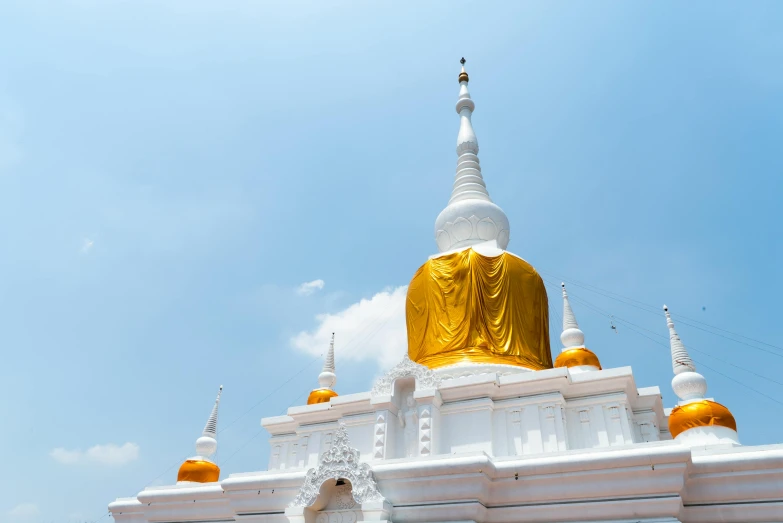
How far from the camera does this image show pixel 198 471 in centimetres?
1553

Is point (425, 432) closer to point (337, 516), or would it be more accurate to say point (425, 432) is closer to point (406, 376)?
point (406, 376)

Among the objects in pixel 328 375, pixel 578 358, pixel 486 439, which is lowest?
pixel 486 439

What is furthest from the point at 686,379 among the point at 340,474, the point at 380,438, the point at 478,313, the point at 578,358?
the point at 340,474

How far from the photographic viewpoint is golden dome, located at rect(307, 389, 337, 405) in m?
17.7

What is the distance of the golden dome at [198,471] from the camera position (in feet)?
50.8

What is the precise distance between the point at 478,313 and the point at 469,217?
4.10 metres

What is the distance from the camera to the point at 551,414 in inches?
498

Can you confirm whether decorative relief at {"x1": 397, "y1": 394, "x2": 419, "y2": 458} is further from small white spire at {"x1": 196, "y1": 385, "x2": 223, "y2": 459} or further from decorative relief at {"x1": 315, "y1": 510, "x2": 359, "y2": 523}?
small white spire at {"x1": 196, "y1": 385, "x2": 223, "y2": 459}

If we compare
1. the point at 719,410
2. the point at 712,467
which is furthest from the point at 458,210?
the point at 712,467

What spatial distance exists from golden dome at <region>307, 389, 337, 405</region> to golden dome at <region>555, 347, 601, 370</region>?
24.0ft

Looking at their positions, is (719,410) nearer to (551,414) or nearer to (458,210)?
(551,414)

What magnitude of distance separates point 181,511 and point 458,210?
12.4m

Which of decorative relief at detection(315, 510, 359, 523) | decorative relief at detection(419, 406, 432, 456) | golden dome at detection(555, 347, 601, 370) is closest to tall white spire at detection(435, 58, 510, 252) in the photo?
golden dome at detection(555, 347, 601, 370)

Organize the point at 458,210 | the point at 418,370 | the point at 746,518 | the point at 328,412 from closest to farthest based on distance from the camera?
the point at 746,518
the point at 418,370
the point at 328,412
the point at 458,210
